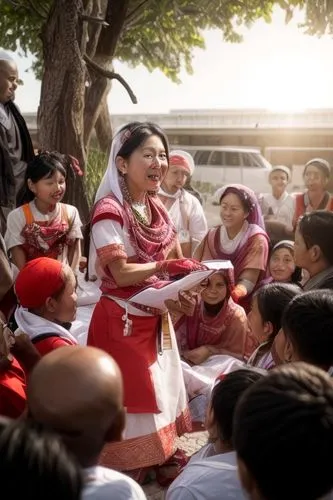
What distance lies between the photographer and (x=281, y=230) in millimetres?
5234

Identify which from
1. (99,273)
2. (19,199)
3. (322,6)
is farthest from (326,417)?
(322,6)

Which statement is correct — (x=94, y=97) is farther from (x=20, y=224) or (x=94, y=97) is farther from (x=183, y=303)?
(x=183, y=303)

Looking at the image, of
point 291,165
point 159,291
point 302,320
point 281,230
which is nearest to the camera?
point 302,320

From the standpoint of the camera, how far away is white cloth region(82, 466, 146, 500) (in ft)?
4.18

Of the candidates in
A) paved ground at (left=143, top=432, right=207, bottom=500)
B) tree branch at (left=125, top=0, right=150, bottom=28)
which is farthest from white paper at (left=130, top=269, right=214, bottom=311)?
tree branch at (left=125, top=0, right=150, bottom=28)

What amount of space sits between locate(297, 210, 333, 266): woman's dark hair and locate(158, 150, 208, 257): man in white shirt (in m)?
1.90

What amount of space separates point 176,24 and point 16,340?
1045 cm

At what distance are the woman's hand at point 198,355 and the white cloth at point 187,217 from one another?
1112 millimetres

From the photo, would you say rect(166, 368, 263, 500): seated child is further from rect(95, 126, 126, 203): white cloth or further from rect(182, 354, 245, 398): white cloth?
rect(182, 354, 245, 398): white cloth

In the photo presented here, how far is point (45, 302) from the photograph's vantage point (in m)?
2.20

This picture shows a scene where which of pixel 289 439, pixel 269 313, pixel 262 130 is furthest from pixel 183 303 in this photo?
pixel 262 130

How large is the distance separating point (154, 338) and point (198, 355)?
97 cm

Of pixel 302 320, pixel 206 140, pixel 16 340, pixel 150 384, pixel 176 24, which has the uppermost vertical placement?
pixel 176 24

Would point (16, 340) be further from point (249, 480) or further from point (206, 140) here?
point (206, 140)
